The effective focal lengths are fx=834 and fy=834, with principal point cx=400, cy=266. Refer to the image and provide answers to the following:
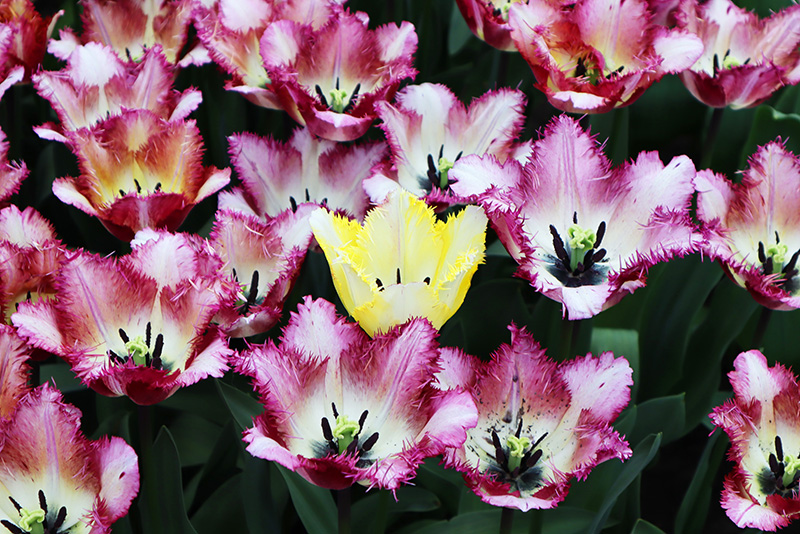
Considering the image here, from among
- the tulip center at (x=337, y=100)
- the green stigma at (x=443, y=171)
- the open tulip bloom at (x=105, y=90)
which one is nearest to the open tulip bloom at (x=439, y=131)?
the green stigma at (x=443, y=171)

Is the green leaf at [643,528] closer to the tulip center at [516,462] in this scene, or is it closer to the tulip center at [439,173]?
the tulip center at [516,462]

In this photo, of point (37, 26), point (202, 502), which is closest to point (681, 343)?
point (202, 502)

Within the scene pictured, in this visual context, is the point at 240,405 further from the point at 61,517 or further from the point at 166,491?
the point at 61,517

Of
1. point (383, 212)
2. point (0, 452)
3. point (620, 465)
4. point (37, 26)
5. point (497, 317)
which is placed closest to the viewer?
point (0, 452)

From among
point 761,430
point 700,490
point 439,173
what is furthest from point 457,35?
point 761,430

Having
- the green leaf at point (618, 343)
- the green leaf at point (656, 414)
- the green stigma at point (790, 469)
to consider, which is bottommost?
the green leaf at point (656, 414)

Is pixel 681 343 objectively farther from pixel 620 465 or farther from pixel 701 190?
pixel 701 190
